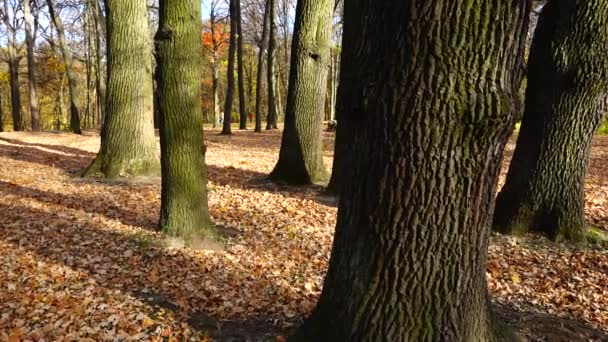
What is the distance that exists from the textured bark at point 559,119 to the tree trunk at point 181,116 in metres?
4.17

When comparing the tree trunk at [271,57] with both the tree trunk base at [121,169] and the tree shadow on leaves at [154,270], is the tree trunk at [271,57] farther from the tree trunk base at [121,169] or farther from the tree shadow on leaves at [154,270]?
the tree shadow on leaves at [154,270]

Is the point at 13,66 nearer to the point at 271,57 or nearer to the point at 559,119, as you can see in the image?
the point at 271,57

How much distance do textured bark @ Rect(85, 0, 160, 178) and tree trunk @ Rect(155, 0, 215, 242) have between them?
4106 mm

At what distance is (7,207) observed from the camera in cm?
716

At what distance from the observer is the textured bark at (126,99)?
9289 mm

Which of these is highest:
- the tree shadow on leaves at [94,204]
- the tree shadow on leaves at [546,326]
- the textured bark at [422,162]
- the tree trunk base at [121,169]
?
the textured bark at [422,162]

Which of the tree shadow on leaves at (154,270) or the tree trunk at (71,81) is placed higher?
the tree trunk at (71,81)

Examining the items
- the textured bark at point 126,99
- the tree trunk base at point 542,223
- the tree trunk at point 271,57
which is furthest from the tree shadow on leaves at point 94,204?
the tree trunk at point 271,57

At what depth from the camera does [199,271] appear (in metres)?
5.07

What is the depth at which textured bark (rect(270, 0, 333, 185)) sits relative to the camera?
866cm

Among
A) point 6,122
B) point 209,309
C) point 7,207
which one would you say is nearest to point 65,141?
point 7,207

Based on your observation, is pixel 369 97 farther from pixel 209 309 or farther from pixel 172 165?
pixel 172 165

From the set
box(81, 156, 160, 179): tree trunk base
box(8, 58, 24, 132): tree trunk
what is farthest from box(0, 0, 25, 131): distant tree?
box(81, 156, 160, 179): tree trunk base

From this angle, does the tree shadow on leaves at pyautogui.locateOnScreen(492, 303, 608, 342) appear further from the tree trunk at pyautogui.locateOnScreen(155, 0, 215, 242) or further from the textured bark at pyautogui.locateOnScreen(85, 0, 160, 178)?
the textured bark at pyautogui.locateOnScreen(85, 0, 160, 178)
